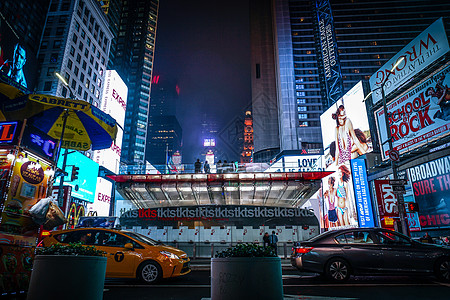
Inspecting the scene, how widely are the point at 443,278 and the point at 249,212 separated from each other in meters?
14.1

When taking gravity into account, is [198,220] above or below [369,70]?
below

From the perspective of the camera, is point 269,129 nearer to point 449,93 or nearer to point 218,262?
point 449,93

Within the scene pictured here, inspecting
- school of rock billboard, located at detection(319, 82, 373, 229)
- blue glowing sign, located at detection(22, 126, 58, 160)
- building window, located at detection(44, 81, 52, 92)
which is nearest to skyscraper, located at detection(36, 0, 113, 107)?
building window, located at detection(44, 81, 52, 92)

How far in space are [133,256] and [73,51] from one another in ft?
202

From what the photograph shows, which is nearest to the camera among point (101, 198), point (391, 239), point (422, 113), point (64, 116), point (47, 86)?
point (391, 239)

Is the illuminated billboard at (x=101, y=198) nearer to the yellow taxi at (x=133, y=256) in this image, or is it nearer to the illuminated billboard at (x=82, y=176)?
the illuminated billboard at (x=82, y=176)

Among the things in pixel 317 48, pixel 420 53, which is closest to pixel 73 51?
pixel 420 53

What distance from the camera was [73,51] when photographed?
5816cm

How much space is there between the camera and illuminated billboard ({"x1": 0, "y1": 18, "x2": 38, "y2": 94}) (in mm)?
37812

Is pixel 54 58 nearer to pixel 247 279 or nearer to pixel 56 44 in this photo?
pixel 56 44

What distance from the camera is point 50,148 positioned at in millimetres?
7969

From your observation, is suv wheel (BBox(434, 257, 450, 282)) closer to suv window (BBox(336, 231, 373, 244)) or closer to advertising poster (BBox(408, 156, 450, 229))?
suv window (BBox(336, 231, 373, 244))

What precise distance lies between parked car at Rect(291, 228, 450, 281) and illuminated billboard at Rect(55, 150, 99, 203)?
39.5 metres

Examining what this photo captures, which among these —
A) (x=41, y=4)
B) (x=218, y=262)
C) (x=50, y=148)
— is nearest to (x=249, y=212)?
(x=50, y=148)
